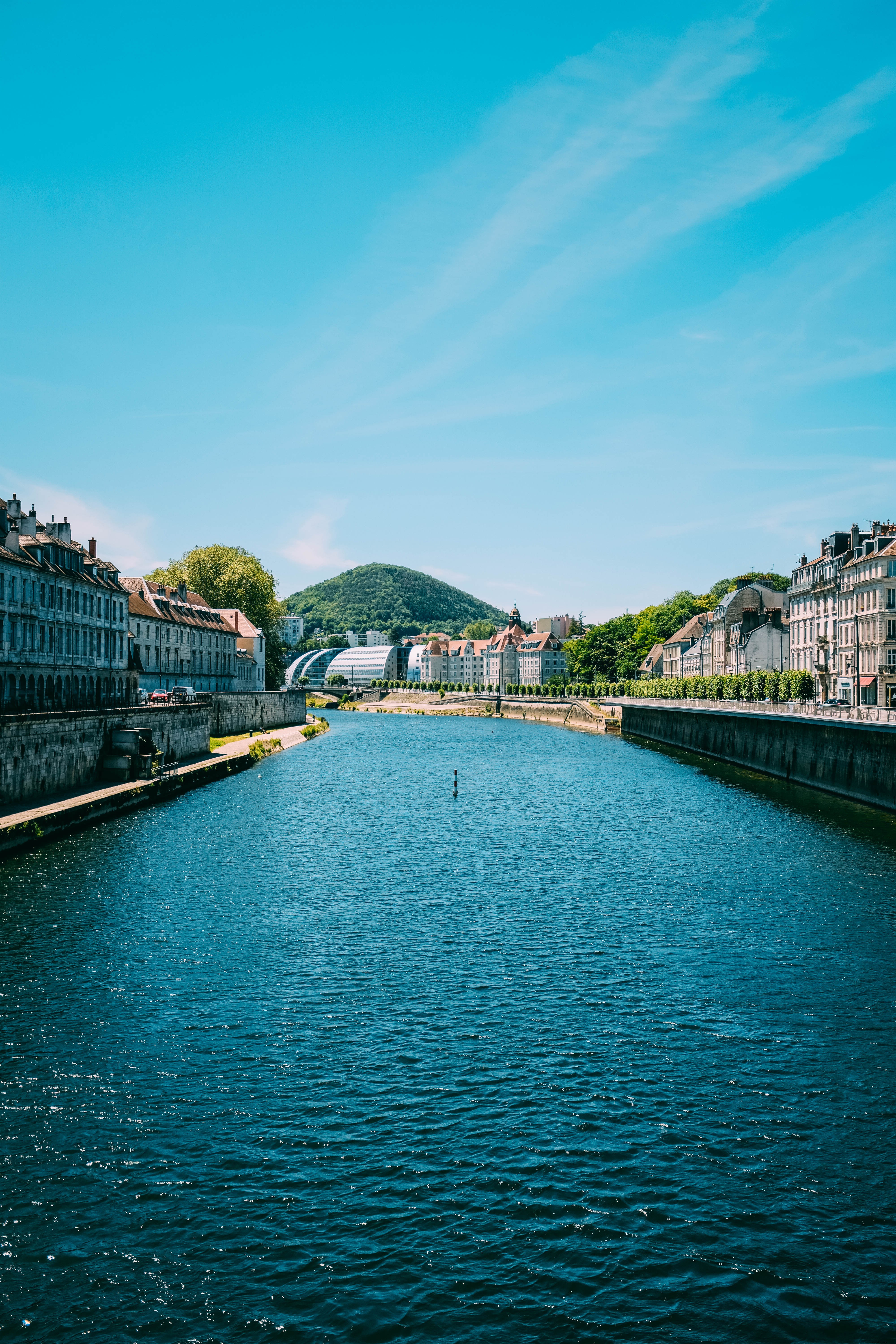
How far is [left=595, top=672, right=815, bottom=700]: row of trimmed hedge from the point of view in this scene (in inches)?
3469

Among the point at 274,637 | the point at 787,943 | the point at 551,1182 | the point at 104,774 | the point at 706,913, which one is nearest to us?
the point at 551,1182

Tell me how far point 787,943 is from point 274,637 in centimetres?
13939

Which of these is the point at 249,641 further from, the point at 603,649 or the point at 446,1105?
the point at 446,1105

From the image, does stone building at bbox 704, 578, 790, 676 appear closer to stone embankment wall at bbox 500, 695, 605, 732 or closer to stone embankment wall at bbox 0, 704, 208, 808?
stone embankment wall at bbox 500, 695, 605, 732

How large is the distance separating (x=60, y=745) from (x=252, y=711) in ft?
208

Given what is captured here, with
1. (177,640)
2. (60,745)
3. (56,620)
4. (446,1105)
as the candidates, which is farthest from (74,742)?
(177,640)

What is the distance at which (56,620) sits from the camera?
200ft

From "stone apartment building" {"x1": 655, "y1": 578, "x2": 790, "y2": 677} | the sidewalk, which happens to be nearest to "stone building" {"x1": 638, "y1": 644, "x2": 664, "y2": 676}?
"stone apartment building" {"x1": 655, "y1": 578, "x2": 790, "y2": 677}

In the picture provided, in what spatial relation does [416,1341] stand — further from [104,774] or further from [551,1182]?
[104,774]

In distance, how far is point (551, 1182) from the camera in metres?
14.7

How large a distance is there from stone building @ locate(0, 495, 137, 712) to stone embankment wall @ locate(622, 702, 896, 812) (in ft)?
156

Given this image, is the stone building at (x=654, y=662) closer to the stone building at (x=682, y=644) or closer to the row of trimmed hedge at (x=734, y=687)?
the stone building at (x=682, y=644)

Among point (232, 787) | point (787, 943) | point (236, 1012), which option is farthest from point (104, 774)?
point (787, 943)

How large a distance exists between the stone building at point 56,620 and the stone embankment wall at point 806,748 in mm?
47477
